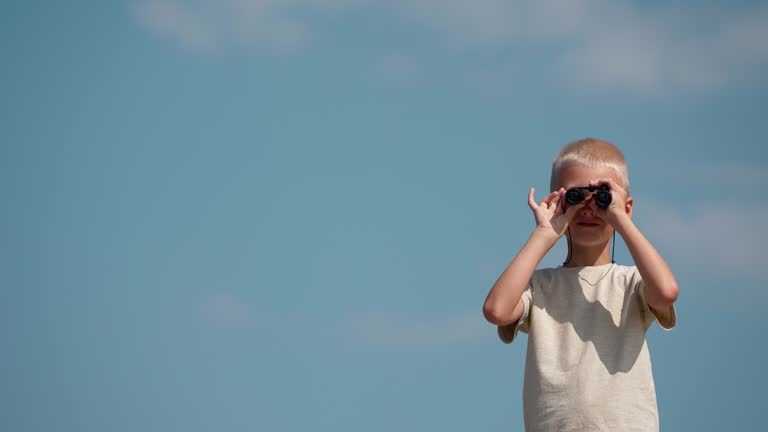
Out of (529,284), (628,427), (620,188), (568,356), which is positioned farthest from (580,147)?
(628,427)

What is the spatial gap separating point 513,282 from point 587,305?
480mm

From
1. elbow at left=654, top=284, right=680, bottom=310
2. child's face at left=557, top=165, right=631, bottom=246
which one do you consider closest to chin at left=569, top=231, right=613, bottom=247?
child's face at left=557, top=165, right=631, bottom=246

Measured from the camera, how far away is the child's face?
5.42m

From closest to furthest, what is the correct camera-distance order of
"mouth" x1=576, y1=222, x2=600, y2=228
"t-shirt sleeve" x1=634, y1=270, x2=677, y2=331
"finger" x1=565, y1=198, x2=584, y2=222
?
"t-shirt sleeve" x1=634, y1=270, x2=677, y2=331
"finger" x1=565, y1=198, x2=584, y2=222
"mouth" x1=576, y1=222, x2=600, y2=228

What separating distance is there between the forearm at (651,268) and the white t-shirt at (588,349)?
14 cm

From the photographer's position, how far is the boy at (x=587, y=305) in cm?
504

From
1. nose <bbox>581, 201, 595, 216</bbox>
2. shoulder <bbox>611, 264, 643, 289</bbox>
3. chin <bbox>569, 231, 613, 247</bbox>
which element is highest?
nose <bbox>581, 201, 595, 216</bbox>

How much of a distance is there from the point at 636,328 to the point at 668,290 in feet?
1.18

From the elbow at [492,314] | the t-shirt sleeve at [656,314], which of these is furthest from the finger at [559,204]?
the elbow at [492,314]

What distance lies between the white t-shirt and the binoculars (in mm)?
430

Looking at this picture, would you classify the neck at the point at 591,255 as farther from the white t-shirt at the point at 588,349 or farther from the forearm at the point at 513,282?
the forearm at the point at 513,282

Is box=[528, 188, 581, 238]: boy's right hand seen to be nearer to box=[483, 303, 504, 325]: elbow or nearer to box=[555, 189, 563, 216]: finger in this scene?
box=[555, 189, 563, 216]: finger

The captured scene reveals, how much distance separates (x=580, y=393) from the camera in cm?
504

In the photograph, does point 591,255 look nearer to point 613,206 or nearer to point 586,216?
point 586,216
